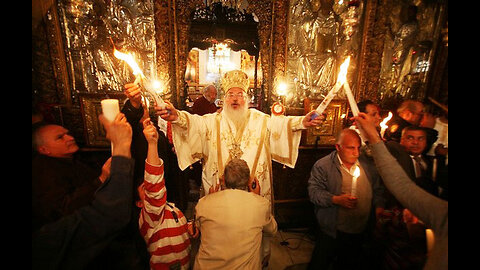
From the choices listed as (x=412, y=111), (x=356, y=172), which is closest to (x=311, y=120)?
(x=356, y=172)

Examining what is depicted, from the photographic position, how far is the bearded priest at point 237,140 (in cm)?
273

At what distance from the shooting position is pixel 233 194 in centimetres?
165

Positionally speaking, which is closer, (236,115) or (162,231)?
(162,231)

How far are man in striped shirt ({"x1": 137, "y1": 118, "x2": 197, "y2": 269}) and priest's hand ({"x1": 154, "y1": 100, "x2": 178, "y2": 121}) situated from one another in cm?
33

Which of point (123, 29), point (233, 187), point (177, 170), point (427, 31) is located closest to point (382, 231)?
point (233, 187)

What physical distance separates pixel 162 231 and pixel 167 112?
4.15 feet

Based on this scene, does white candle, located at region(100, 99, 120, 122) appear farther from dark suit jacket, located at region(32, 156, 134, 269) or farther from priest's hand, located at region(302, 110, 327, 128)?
priest's hand, located at region(302, 110, 327, 128)

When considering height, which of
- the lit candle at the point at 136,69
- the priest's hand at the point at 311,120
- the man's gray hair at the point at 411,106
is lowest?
the priest's hand at the point at 311,120

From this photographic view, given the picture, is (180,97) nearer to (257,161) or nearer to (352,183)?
(257,161)

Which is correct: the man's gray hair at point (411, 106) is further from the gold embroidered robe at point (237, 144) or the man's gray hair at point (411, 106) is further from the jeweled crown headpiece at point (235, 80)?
the jeweled crown headpiece at point (235, 80)

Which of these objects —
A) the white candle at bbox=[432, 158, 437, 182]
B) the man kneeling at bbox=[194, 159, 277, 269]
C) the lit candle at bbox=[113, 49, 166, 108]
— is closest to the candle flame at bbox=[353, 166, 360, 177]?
the white candle at bbox=[432, 158, 437, 182]

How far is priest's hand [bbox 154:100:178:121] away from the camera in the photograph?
2064 mm

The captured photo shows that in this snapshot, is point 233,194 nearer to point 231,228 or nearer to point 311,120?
point 231,228

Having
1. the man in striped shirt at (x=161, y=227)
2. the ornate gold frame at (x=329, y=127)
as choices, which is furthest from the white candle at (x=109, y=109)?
the ornate gold frame at (x=329, y=127)
